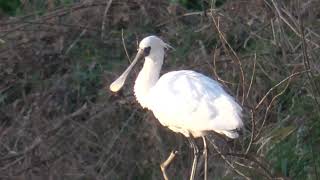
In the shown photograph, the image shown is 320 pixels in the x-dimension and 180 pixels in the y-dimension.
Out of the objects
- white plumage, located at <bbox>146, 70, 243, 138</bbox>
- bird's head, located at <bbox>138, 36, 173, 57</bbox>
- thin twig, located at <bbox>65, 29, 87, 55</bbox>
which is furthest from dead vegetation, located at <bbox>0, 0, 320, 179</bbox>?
white plumage, located at <bbox>146, 70, 243, 138</bbox>

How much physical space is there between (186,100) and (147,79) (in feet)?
1.63

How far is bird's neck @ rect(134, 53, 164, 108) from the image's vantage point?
6.75 meters

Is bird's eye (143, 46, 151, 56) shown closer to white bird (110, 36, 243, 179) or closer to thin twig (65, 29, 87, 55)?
white bird (110, 36, 243, 179)

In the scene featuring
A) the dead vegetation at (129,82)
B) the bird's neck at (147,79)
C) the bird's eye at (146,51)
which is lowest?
the dead vegetation at (129,82)

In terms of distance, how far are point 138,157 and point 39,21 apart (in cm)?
167

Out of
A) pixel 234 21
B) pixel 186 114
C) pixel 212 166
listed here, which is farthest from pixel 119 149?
pixel 186 114

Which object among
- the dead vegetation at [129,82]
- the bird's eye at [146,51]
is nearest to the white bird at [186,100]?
the bird's eye at [146,51]

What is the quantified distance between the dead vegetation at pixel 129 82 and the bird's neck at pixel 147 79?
0.61 m

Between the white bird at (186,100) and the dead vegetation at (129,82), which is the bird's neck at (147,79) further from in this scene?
the dead vegetation at (129,82)

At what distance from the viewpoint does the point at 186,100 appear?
6.35 m

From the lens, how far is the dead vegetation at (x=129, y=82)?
7.67 m

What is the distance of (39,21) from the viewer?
368 inches

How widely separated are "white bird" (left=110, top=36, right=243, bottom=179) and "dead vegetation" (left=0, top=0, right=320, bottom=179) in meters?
0.64

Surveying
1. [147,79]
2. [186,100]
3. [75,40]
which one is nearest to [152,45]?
[147,79]
